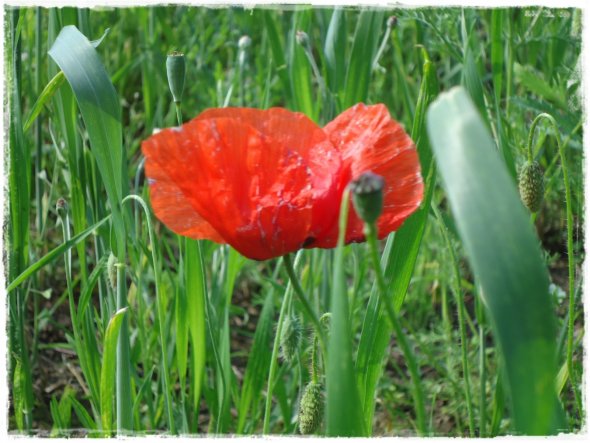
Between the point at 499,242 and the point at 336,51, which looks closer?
the point at 499,242

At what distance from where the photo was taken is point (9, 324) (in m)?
1.17

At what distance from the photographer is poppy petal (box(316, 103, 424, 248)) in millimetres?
751

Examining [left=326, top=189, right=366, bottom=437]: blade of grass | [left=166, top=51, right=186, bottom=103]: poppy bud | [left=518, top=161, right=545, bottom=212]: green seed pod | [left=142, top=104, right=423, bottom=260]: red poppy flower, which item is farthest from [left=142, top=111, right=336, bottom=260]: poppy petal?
[left=518, top=161, right=545, bottom=212]: green seed pod

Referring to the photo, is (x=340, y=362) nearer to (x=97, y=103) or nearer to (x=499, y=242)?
(x=499, y=242)

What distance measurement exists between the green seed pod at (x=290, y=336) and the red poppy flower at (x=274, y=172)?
28cm

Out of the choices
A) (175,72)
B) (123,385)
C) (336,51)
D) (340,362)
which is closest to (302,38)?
(336,51)

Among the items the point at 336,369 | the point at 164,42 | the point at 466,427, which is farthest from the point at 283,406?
the point at 164,42

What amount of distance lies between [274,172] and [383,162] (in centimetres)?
9

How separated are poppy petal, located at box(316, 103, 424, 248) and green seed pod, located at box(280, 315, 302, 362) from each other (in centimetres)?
28

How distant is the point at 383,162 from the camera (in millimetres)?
758

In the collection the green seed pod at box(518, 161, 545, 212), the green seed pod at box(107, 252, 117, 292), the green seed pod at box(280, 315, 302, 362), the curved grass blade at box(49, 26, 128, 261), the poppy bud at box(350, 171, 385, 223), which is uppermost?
the curved grass blade at box(49, 26, 128, 261)

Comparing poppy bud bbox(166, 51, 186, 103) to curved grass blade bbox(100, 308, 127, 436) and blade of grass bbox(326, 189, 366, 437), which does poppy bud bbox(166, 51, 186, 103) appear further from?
blade of grass bbox(326, 189, 366, 437)

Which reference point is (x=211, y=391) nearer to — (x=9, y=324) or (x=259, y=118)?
(x=9, y=324)

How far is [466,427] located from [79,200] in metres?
0.73
